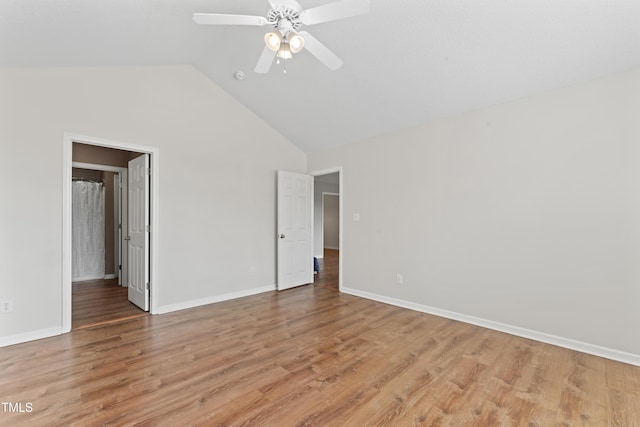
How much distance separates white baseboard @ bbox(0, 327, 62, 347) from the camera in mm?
2691

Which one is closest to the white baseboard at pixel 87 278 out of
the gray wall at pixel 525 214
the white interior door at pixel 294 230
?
the white interior door at pixel 294 230

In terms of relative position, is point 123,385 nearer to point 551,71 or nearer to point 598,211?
point 598,211

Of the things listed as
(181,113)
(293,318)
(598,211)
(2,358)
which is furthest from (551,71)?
(2,358)

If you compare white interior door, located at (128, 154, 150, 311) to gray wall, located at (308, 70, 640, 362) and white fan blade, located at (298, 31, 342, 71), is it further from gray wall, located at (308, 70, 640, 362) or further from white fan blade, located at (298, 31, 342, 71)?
gray wall, located at (308, 70, 640, 362)

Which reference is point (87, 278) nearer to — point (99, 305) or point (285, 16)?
point (99, 305)

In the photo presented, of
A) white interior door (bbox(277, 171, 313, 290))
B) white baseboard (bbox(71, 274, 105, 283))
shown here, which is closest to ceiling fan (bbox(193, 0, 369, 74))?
white interior door (bbox(277, 171, 313, 290))

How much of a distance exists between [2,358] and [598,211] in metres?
5.43

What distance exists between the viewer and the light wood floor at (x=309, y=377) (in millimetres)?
1787

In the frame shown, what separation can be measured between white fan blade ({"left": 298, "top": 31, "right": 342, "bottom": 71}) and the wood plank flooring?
11.8ft

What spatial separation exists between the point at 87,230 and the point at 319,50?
585 centimetres

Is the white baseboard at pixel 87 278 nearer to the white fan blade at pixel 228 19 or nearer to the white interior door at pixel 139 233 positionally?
the white interior door at pixel 139 233

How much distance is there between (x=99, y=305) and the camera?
3.92 meters

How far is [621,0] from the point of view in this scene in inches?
79.4

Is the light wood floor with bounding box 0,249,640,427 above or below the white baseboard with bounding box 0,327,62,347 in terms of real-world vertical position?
below
